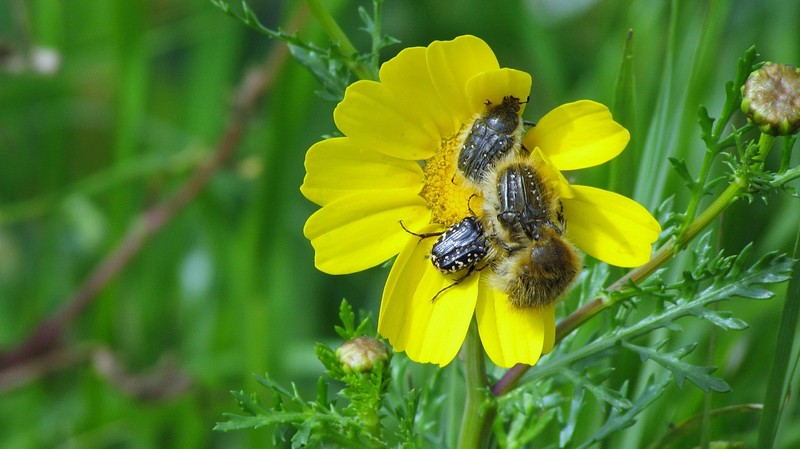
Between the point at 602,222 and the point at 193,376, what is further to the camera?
the point at 193,376

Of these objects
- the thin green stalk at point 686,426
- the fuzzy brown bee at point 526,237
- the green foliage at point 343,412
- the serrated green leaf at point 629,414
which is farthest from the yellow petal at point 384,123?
the thin green stalk at point 686,426

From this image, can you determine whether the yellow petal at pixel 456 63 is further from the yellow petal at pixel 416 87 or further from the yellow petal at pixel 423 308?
the yellow petal at pixel 423 308

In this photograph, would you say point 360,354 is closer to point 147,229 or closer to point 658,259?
point 658,259

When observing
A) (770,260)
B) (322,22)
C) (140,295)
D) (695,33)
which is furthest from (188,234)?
(770,260)

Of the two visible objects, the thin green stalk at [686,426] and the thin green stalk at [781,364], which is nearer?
the thin green stalk at [781,364]

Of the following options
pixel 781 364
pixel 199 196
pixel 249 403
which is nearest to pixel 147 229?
pixel 199 196

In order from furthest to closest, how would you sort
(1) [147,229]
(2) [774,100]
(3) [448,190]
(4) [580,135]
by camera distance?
(1) [147,229] < (3) [448,190] < (4) [580,135] < (2) [774,100]

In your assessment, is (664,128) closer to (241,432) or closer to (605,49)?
(605,49)
